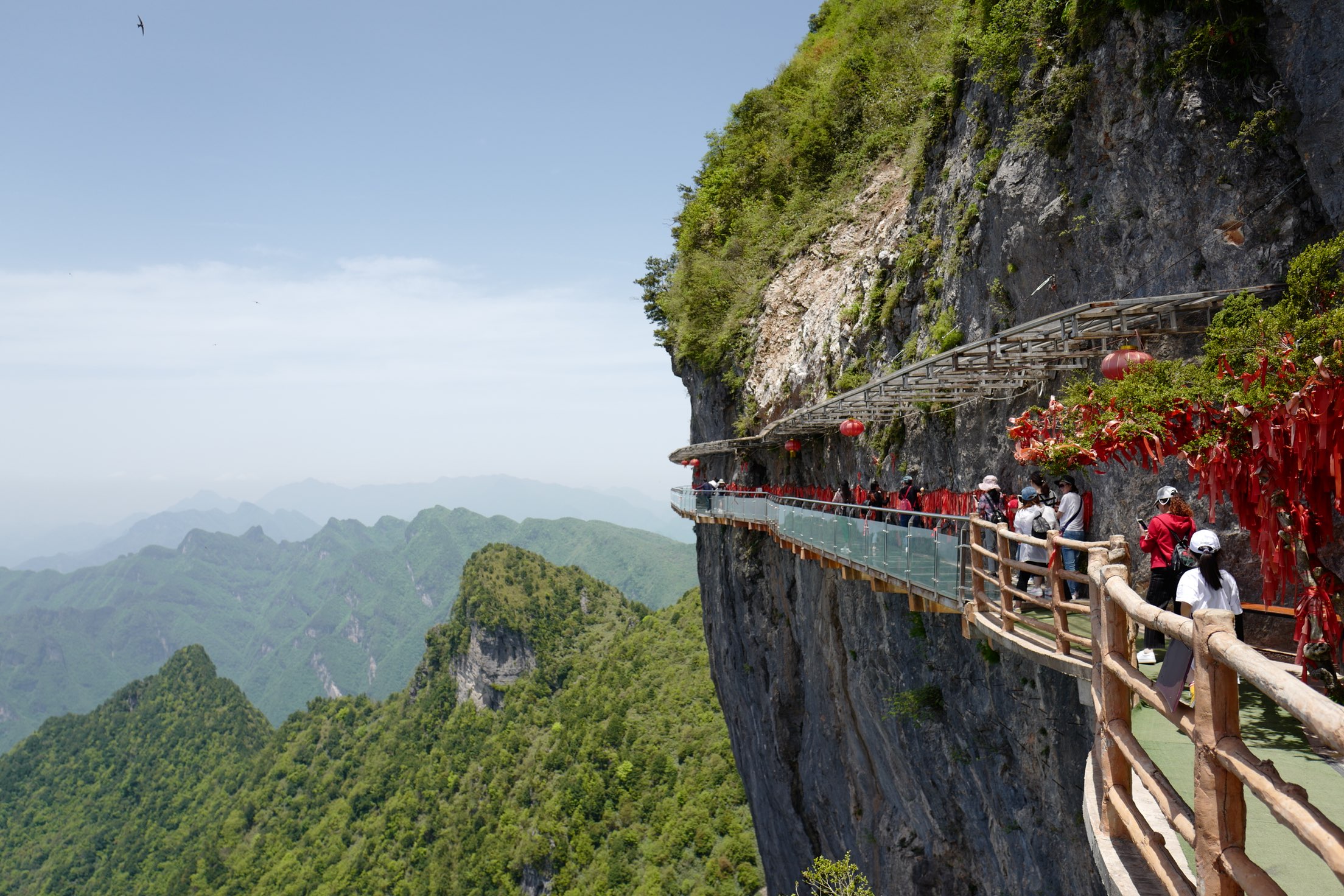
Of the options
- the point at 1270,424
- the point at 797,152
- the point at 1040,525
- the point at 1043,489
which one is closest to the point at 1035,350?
the point at 1043,489

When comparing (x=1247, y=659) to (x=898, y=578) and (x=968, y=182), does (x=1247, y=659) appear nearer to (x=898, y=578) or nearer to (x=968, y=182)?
Result: (x=898, y=578)

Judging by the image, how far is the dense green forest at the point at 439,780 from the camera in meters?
51.2

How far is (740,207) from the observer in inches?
1075

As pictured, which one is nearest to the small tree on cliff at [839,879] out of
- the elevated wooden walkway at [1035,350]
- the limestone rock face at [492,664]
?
the elevated wooden walkway at [1035,350]

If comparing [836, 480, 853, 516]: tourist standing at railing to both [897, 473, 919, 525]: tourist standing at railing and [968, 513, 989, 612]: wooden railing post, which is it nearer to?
[897, 473, 919, 525]: tourist standing at railing

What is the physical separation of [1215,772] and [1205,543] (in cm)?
411

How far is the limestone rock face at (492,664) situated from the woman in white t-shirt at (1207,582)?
→ 7898 cm

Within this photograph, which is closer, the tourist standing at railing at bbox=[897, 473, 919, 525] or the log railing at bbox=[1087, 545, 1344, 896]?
the log railing at bbox=[1087, 545, 1344, 896]

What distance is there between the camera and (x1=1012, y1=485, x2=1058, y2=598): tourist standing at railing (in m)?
8.75

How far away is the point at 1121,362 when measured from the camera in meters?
7.60

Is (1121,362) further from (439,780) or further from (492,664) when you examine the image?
(492,664)

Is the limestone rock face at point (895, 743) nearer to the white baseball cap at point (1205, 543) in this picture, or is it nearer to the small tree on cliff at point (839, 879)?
the small tree on cliff at point (839, 879)

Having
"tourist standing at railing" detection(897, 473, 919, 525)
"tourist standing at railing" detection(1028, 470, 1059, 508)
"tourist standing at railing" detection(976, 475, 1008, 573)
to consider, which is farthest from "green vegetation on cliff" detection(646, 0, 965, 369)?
"tourist standing at railing" detection(976, 475, 1008, 573)

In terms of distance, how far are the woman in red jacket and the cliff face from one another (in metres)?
1.09
